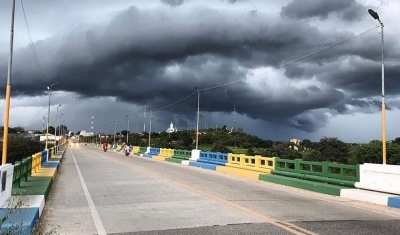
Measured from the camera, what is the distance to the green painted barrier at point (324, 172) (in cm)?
1543

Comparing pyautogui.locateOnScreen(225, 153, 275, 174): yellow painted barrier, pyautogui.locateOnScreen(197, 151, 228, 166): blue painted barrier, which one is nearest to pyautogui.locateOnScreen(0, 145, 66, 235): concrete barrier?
pyautogui.locateOnScreen(225, 153, 275, 174): yellow painted barrier

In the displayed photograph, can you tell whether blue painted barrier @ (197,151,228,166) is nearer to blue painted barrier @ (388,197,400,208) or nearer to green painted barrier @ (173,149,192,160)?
green painted barrier @ (173,149,192,160)

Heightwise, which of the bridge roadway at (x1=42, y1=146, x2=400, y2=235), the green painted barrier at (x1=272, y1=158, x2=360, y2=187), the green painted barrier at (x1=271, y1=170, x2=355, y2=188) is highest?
the green painted barrier at (x1=272, y1=158, x2=360, y2=187)

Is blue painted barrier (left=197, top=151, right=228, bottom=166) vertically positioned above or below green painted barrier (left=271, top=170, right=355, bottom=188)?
above

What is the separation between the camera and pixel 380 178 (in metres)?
13.9

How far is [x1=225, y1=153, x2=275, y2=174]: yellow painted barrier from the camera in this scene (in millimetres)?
22130

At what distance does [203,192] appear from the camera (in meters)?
15.0

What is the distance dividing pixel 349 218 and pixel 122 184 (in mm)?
10287

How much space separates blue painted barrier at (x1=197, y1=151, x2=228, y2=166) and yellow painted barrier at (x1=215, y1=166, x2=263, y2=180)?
3.22 ft

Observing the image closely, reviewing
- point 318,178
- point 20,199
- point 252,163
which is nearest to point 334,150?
point 252,163

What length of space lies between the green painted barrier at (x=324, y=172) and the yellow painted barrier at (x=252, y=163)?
1097 mm

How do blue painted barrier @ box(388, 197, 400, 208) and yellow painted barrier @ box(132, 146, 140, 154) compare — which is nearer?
blue painted barrier @ box(388, 197, 400, 208)

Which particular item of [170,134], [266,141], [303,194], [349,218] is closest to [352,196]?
[303,194]

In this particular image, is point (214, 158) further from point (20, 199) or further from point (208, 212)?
point (20, 199)
